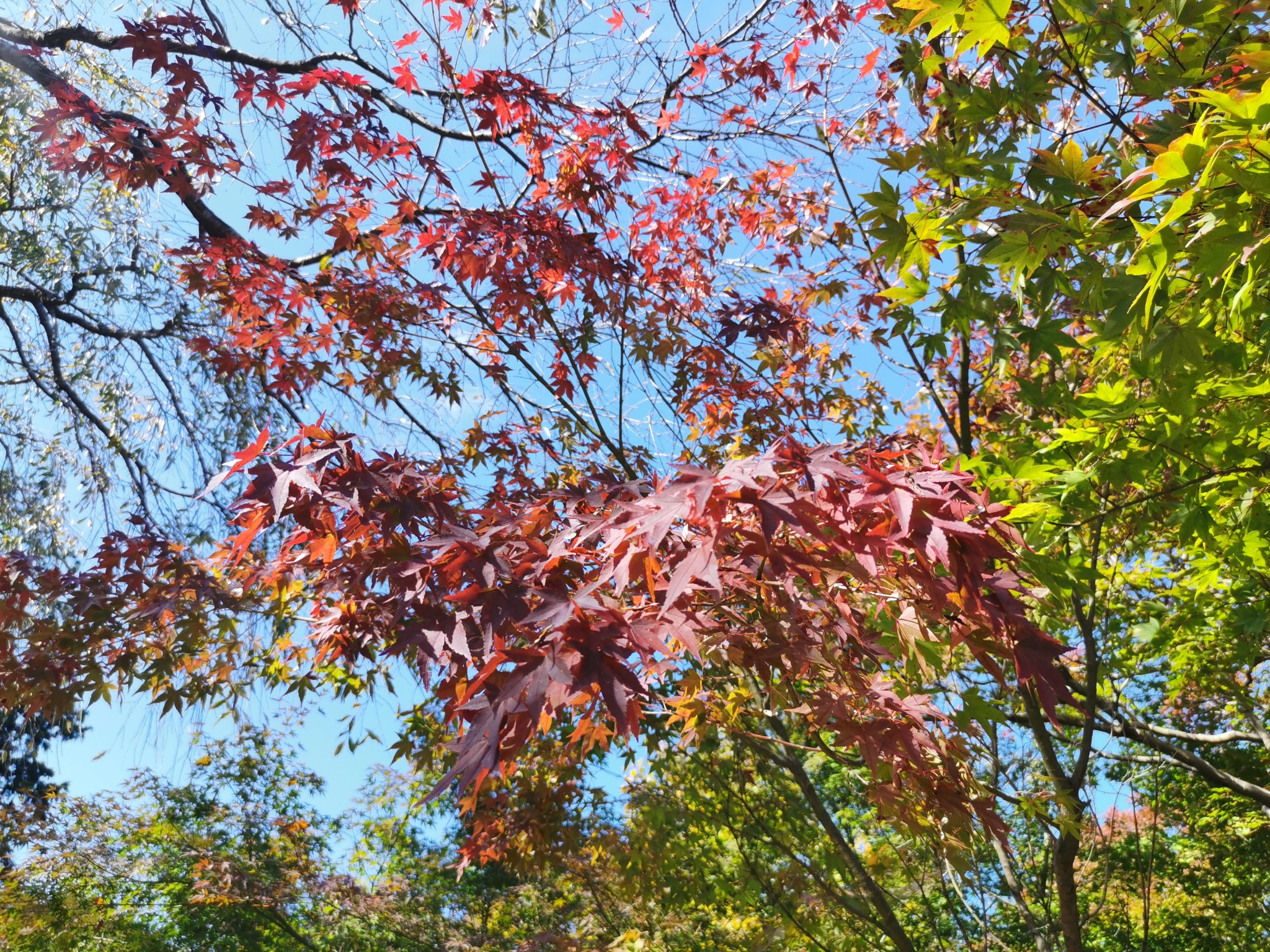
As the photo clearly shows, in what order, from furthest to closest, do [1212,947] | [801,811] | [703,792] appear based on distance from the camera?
[1212,947] < [703,792] < [801,811]

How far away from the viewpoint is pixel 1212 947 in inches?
251

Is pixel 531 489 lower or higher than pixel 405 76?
lower

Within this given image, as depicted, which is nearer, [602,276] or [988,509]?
[988,509]

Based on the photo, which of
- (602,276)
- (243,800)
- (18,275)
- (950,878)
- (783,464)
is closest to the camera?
(783,464)

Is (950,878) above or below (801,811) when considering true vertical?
below

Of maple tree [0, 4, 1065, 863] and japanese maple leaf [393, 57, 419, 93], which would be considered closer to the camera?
maple tree [0, 4, 1065, 863]

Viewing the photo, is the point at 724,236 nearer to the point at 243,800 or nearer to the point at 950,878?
the point at 950,878

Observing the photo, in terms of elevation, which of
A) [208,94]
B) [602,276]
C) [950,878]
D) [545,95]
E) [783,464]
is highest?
[208,94]

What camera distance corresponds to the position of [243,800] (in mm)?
6957

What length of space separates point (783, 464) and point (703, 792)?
3012 millimetres

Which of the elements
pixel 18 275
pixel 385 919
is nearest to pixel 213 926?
pixel 385 919

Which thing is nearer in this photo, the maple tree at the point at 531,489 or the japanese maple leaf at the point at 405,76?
the maple tree at the point at 531,489

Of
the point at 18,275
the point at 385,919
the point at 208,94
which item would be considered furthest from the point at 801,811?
the point at 18,275

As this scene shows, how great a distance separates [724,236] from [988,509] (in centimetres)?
313
